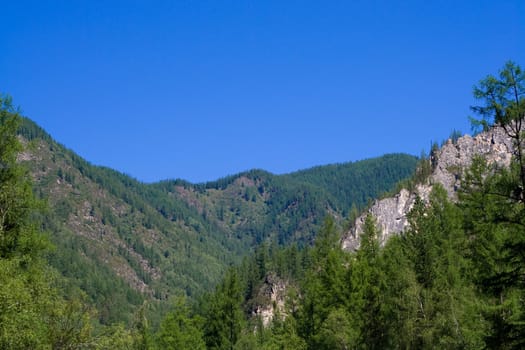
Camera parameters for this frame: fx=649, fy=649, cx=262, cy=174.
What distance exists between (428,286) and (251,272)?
131 metres

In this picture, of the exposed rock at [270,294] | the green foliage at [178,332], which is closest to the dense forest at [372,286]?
the green foliage at [178,332]

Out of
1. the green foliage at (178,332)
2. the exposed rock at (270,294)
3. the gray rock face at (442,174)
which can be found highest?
the gray rock face at (442,174)

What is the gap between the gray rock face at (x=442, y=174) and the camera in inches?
6658

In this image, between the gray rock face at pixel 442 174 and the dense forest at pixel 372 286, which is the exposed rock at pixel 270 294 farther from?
the dense forest at pixel 372 286

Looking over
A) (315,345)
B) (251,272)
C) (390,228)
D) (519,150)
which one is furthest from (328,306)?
(390,228)

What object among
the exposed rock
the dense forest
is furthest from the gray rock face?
the dense forest

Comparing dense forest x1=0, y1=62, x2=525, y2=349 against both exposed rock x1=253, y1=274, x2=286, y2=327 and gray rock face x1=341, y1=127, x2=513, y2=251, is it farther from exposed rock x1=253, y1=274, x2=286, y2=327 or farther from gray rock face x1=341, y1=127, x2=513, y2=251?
gray rock face x1=341, y1=127, x2=513, y2=251

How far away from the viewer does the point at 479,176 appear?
151ft

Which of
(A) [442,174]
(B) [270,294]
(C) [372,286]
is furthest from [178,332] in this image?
(A) [442,174]

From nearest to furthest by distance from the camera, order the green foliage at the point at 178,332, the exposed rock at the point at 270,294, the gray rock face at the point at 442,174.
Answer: the green foliage at the point at 178,332
the exposed rock at the point at 270,294
the gray rock face at the point at 442,174

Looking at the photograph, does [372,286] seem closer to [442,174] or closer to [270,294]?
[270,294]

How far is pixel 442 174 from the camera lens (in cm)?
17538

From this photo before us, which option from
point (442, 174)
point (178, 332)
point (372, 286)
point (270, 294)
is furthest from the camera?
point (442, 174)

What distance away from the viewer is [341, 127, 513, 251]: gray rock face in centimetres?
16912
